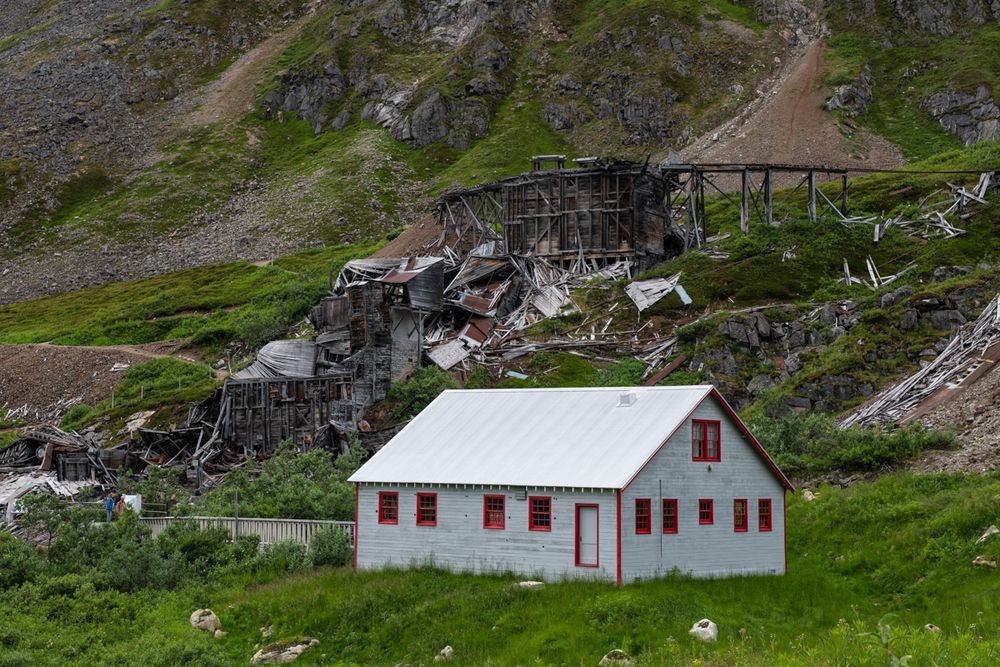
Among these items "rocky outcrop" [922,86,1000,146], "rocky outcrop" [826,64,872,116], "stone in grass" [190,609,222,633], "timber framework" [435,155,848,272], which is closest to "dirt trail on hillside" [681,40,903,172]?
"rocky outcrop" [826,64,872,116]

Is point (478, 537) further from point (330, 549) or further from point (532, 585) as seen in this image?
point (330, 549)

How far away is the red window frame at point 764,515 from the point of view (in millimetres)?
29359

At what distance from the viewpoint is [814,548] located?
30.2m

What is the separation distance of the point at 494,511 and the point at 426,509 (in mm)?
2190

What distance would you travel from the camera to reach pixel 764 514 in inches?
1166

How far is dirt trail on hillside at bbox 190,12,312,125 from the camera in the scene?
493 ft

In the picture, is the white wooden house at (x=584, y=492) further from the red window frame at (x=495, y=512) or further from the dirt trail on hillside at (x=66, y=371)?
the dirt trail on hillside at (x=66, y=371)

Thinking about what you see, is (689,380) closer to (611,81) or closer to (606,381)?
(606,381)

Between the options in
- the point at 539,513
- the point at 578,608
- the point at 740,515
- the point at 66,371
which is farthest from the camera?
the point at 66,371

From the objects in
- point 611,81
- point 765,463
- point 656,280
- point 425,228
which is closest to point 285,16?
point 611,81

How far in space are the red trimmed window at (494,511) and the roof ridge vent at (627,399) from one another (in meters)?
4.31

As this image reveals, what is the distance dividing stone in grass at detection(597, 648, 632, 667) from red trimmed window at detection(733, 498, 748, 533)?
844cm

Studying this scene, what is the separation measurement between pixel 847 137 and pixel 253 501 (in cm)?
8464

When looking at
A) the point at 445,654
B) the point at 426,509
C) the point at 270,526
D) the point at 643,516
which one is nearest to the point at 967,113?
the point at 643,516
